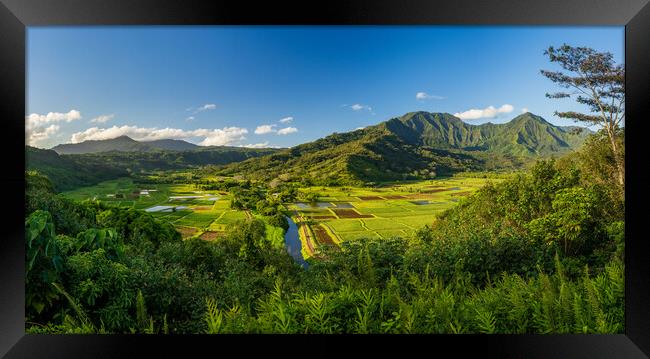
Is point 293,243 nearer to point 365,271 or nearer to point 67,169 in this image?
point 365,271

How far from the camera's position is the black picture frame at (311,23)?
83.4 inches

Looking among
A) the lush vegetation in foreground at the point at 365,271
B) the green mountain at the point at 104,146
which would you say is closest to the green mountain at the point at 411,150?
the lush vegetation in foreground at the point at 365,271

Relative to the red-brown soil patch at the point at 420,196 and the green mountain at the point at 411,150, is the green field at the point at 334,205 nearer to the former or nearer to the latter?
the red-brown soil patch at the point at 420,196

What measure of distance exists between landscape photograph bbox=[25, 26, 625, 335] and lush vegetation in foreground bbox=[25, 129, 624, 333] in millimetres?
28

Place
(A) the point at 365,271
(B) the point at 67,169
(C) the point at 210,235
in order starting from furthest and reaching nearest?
1. (C) the point at 210,235
2. (B) the point at 67,169
3. (A) the point at 365,271

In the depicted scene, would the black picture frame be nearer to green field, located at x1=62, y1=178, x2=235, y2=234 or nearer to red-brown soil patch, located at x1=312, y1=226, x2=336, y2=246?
red-brown soil patch, located at x1=312, y1=226, x2=336, y2=246

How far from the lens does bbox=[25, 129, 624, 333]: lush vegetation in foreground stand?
228 centimetres

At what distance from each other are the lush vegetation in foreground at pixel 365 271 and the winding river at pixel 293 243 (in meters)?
0.10

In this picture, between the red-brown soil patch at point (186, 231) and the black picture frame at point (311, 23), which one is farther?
the red-brown soil patch at point (186, 231)

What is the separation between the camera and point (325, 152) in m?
3.85

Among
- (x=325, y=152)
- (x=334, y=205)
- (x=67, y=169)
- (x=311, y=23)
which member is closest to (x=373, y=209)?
(x=334, y=205)

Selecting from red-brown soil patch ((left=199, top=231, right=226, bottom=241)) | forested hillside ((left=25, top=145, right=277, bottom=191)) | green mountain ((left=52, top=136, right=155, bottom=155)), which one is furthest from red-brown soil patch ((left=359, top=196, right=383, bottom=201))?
green mountain ((left=52, top=136, right=155, bottom=155))

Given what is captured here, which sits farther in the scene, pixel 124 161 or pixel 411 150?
pixel 411 150

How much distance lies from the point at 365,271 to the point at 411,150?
1.99m
